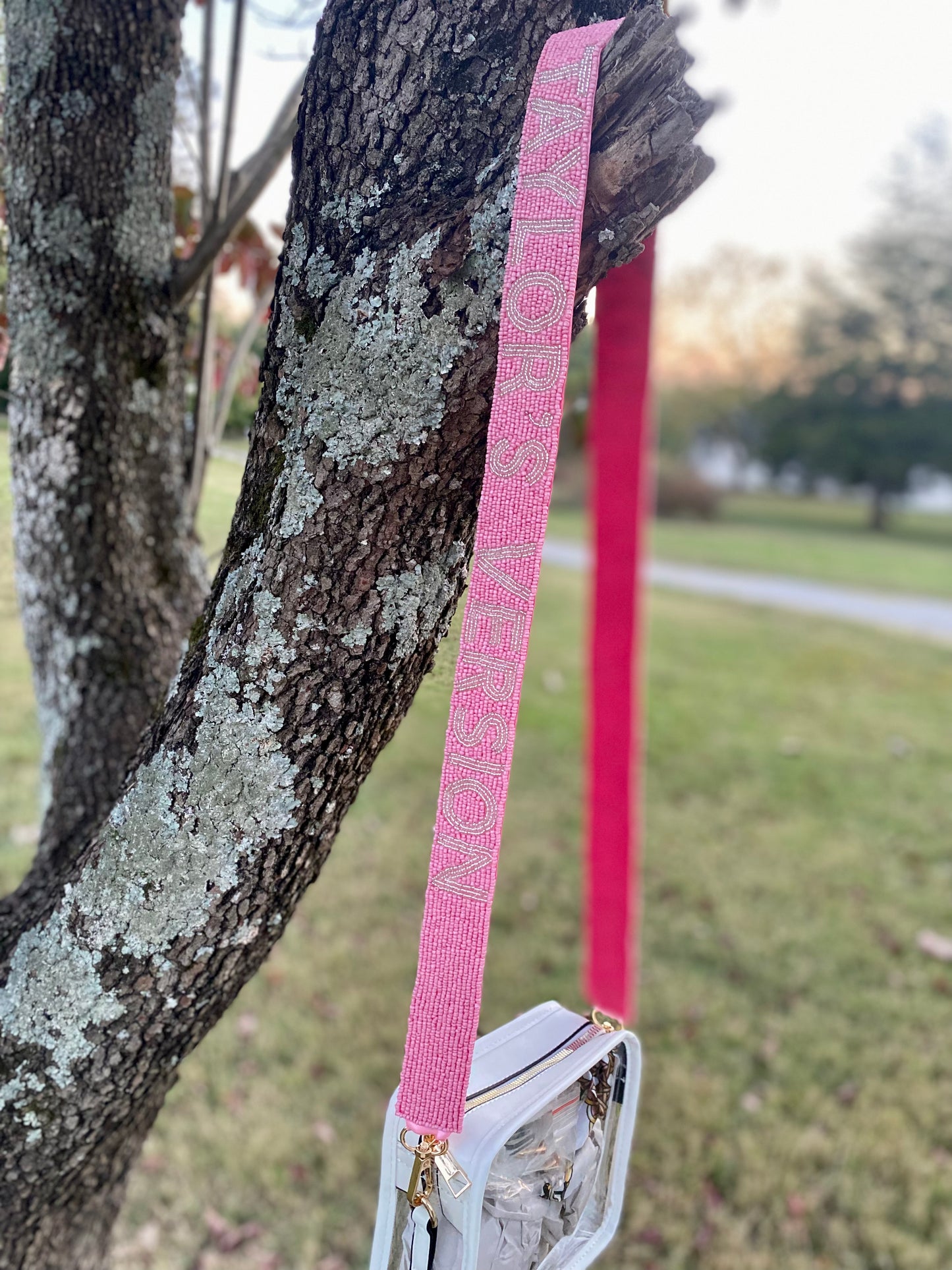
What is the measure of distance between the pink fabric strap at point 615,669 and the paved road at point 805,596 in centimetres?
719

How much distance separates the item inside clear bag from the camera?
0.78m

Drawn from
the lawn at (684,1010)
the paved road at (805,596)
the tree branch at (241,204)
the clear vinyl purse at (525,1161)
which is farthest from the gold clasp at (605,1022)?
the paved road at (805,596)

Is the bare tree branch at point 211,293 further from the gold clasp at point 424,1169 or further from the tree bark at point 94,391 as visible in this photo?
the gold clasp at point 424,1169

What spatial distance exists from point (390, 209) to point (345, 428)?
181mm

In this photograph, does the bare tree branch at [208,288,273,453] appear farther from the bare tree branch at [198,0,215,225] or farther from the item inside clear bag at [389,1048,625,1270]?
the item inside clear bag at [389,1048,625,1270]

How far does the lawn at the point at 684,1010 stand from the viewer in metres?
2.15

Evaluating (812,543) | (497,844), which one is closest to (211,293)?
(497,844)

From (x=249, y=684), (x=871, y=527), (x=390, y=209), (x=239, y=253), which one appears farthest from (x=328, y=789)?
(x=871, y=527)

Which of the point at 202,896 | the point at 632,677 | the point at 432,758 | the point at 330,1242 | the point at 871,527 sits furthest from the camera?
the point at 871,527

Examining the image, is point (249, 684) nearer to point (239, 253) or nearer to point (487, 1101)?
point (487, 1101)

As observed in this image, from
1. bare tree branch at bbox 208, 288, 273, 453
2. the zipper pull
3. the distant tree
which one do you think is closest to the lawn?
bare tree branch at bbox 208, 288, 273, 453

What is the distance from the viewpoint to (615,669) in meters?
1.07

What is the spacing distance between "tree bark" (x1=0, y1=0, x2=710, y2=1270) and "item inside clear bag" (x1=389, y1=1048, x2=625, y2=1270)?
0.30 metres

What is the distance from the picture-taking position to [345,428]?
761 millimetres
